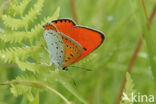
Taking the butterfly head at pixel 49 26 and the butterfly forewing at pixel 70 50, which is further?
the butterfly forewing at pixel 70 50

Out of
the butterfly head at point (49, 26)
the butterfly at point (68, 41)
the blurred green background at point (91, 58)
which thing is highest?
the butterfly head at point (49, 26)

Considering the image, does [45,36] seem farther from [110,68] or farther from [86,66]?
[110,68]

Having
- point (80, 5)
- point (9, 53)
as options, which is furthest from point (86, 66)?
point (80, 5)

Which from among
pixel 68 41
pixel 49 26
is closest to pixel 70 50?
A: pixel 68 41

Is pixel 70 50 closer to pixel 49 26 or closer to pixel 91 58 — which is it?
pixel 91 58

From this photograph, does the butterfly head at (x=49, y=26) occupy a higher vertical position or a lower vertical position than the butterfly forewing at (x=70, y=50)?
higher

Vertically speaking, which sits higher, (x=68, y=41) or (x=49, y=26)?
(x=49, y=26)
